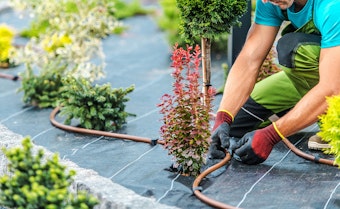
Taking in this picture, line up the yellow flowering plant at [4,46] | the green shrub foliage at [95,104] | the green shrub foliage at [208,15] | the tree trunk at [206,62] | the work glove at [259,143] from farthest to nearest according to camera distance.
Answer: the yellow flowering plant at [4,46] → the green shrub foliage at [95,104] → the tree trunk at [206,62] → the green shrub foliage at [208,15] → the work glove at [259,143]

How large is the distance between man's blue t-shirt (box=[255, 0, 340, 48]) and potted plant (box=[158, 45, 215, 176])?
0.72m

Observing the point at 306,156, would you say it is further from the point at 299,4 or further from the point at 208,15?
the point at 208,15

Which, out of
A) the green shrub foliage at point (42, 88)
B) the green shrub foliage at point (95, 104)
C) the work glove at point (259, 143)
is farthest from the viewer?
the green shrub foliage at point (42, 88)

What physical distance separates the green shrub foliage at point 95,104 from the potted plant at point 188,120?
3.23 feet

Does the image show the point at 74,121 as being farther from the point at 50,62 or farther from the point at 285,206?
the point at 285,206

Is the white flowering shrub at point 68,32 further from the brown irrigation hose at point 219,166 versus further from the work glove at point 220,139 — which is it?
the brown irrigation hose at point 219,166

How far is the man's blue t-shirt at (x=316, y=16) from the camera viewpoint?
169 inches

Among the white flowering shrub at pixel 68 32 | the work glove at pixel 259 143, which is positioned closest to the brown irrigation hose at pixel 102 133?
the work glove at pixel 259 143

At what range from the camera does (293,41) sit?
4.68 metres

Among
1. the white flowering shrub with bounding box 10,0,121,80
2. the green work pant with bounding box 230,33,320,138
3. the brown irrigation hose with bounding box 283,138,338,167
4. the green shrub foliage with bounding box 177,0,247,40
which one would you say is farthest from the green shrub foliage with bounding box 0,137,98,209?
the white flowering shrub with bounding box 10,0,121,80

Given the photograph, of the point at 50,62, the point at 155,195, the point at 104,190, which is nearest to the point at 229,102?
the point at 155,195

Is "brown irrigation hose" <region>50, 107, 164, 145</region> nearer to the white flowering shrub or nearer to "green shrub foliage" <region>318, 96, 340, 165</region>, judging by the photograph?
the white flowering shrub

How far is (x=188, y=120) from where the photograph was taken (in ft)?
14.0

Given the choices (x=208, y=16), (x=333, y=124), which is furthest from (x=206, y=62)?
(x=333, y=124)
